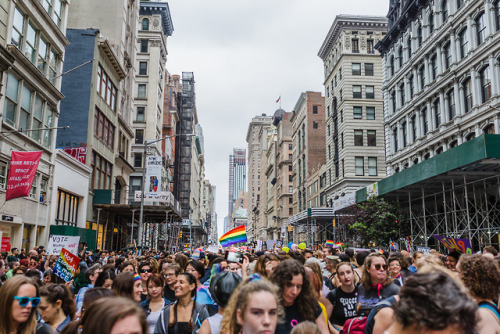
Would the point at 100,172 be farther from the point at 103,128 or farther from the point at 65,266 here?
the point at 65,266

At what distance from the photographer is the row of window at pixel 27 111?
22.9 meters

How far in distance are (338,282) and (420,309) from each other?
5.46 metres

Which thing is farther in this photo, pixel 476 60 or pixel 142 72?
pixel 142 72

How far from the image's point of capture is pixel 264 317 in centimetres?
380

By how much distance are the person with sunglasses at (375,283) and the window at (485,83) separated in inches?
1068

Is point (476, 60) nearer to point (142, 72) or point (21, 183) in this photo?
point (21, 183)

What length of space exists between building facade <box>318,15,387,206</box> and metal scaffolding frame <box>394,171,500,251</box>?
19640mm

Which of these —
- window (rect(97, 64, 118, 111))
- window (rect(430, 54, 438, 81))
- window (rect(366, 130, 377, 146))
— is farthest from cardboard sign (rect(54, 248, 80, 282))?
window (rect(366, 130, 377, 146))

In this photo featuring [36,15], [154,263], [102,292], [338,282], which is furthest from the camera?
[36,15]

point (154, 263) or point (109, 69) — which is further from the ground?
point (109, 69)

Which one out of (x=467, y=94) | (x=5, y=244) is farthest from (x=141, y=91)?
(x=467, y=94)

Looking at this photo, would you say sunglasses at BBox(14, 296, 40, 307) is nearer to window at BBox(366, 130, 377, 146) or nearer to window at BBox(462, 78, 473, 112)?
window at BBox(462, 78, 473, 112)

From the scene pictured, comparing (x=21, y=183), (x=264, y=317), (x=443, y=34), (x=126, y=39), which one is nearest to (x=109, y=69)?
(x=126, y=39)

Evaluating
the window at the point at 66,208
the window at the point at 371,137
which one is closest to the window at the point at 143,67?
the window at the point at 371,137
